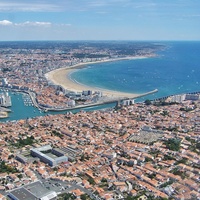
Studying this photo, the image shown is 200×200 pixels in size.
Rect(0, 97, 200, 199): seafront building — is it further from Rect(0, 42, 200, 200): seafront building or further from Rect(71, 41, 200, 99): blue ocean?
Rect(71, 41, 200, 99): blue ocean

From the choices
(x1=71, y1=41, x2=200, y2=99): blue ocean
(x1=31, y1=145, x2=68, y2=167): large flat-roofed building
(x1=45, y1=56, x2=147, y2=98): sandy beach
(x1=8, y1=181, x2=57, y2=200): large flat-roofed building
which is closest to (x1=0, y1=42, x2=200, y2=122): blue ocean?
(x1=71, y1=41, x2=200, y2=99): blue ocean

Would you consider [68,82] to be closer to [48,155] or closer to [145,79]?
[145,79]

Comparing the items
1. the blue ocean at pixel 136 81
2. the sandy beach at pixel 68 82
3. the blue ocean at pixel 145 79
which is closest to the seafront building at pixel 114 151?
the blue ocean at pixel 136 81

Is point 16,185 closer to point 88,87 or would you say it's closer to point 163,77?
point 88,87

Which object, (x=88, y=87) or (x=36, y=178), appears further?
(x=88, y=87)

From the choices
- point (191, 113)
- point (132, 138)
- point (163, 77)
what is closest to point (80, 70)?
point (163, 77)

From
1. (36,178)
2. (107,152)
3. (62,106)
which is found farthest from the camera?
(62,106)

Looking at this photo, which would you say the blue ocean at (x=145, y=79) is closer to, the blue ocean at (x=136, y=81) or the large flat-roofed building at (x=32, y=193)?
the blue ocean at (x=136, y=81)

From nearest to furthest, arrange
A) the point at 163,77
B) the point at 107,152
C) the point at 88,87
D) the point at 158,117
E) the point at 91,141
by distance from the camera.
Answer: the point at 107,152 < the point at 91,141 < the point at 158,117 < the point at 88,87 < the point at 163,77
